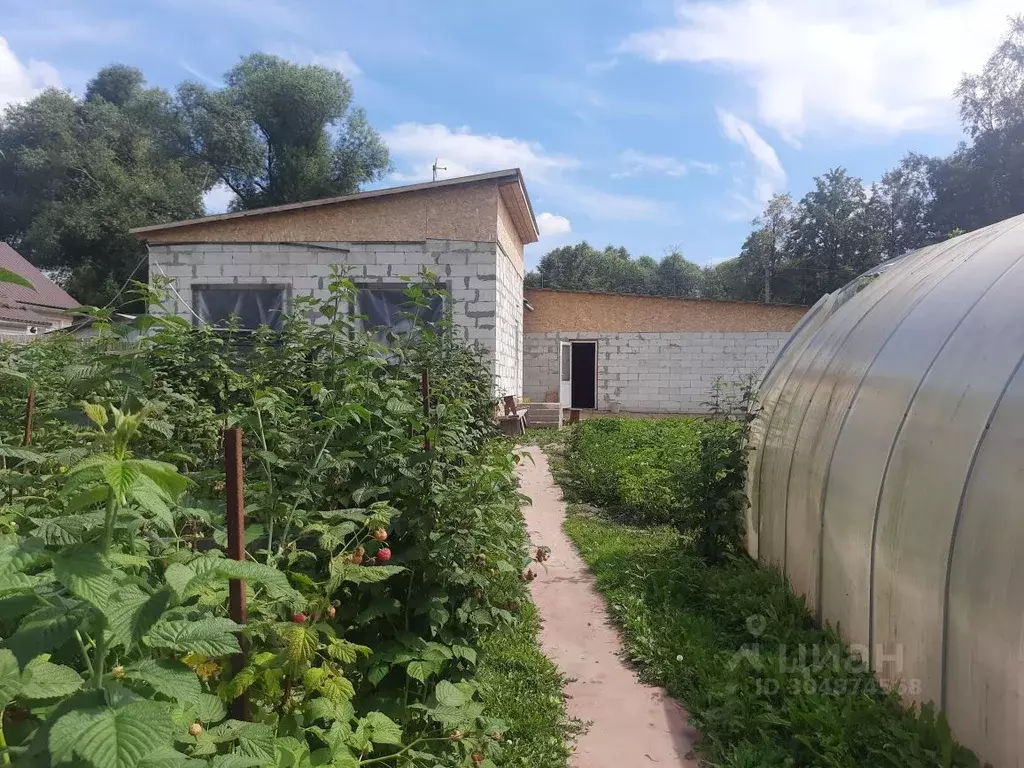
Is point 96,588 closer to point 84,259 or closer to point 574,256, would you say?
point 84,259

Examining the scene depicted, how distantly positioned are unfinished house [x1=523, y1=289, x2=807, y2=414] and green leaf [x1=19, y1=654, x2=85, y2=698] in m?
15.6

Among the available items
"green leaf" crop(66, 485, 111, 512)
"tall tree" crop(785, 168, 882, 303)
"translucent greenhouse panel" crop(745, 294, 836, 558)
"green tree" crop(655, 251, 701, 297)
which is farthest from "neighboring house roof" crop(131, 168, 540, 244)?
"green tree" crop(655, 251, 701, 297)

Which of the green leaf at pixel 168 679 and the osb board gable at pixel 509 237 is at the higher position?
the osb board gable at pixel 509 237

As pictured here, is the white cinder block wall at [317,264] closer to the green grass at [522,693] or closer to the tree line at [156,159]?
the green grass at [522,693]

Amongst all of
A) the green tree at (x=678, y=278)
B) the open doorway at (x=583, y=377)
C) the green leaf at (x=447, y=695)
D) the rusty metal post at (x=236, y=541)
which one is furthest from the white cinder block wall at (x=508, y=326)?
the green tree at (x=678, y=278)

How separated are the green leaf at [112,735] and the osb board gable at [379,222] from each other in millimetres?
9733

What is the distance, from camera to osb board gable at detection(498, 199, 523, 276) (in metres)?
11.4

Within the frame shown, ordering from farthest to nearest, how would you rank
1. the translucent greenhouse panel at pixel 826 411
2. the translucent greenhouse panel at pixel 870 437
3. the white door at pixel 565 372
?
the white door at pixel 565 372
the translucent greenhouse panel at pixel 826 411
the translucent greenhouse panel at pixel 870 437

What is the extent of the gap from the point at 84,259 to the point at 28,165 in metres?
4.18

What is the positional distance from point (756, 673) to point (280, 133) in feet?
96.7

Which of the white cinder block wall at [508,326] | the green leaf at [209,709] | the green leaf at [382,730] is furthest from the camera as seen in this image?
the white cinder block wall at [508,326]

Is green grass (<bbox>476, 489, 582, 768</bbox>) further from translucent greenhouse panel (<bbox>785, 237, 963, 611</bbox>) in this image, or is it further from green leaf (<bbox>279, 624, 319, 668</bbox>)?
translucent greenhouse panel (<bbox>785, 237, 963, 611</bbox>)

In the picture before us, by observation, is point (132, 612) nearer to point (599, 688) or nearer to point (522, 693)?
point (522, 693)

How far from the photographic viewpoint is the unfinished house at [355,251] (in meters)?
10.3
